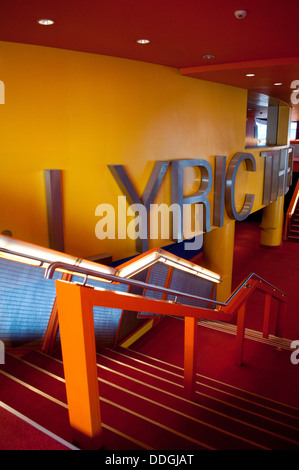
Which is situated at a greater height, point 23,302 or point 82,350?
point 82,350

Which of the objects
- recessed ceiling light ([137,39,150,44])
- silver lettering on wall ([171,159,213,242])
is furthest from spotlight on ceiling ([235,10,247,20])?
silver lettering on wall ([171,159,213,242])

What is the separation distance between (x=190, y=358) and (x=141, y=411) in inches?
31.4

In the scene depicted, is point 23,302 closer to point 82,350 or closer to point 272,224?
point 82,350

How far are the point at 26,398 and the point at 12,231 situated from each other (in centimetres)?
221

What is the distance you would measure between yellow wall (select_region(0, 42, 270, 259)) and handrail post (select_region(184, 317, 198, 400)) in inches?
85.5

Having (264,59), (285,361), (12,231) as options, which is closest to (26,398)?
(12,231)

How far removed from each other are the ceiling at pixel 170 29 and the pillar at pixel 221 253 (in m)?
3.96

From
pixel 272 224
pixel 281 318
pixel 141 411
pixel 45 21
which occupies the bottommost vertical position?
pixel 281 318

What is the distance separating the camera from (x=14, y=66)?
4000 mm

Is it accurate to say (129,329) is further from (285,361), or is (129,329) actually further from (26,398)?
(26,398)

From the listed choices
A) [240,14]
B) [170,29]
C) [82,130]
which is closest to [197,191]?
[82,130]

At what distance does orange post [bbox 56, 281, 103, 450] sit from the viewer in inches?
68.2

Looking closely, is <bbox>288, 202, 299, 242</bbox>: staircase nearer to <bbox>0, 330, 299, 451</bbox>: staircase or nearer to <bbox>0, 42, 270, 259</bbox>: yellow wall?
<bbox>0, 42, 270, 259</bbox>: yellow wall

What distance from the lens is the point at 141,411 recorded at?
2773 millimetres
